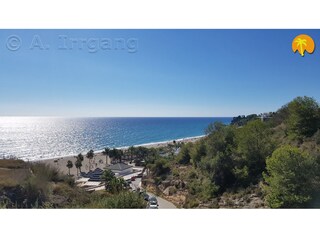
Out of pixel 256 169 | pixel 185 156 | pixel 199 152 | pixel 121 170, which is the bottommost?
pixel 121 170

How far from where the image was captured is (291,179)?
859 cm

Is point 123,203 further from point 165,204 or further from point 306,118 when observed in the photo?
point 306,118

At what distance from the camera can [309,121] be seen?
13.1 m

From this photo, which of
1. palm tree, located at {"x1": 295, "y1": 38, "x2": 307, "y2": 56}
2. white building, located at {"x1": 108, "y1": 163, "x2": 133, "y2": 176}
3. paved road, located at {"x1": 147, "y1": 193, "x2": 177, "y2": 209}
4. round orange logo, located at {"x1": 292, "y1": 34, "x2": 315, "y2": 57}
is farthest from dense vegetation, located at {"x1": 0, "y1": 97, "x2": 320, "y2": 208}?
white building, located at {"x1": 108, "y1": 163, "x2": 133, "y2": 176}

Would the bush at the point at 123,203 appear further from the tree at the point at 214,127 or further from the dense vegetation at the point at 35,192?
the tree at the point at 214,127

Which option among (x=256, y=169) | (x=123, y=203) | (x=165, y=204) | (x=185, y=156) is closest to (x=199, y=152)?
(x=185, y=156)

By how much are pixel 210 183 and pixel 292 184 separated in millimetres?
4515

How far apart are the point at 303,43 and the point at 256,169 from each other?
685 cm

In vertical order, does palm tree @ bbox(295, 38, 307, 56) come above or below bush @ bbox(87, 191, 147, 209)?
above

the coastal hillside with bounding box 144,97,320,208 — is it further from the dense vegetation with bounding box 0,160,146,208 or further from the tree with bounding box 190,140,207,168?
the dense vegetation with bounding box 0,160,146,208

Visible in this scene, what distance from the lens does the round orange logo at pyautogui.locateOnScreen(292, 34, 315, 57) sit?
22.6 feet

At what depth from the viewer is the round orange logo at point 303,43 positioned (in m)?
6.88

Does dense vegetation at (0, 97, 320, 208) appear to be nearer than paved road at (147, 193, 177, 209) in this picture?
Yes
